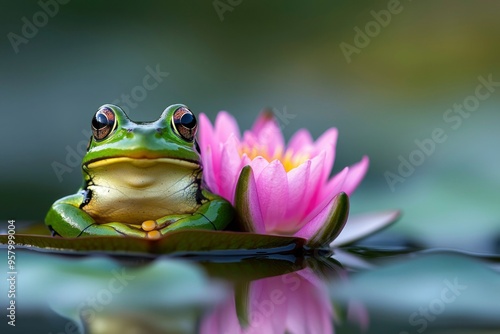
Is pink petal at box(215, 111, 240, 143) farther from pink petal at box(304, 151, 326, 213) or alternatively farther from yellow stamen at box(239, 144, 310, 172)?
pink petal at box(304, 151, 326, 213)

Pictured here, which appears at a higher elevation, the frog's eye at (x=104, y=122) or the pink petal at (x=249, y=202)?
the frog's eye at (x=104, y=122)

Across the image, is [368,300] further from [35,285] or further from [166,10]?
[166,10]

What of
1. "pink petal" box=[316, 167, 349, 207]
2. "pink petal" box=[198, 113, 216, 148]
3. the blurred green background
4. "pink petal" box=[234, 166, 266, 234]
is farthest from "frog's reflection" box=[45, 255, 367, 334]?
the blurred green background

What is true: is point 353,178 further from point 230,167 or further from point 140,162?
point 140,162

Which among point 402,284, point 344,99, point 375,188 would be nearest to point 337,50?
point 344,99

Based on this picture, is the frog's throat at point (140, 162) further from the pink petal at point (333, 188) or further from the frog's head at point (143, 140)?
the pink petal at point (333, 188)

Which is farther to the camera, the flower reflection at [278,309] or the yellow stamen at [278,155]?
the yellow stamen at [278,155]

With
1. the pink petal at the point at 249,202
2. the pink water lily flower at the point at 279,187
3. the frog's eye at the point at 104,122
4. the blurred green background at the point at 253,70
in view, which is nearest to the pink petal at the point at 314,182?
the pink water lily flower at the point at 279,187

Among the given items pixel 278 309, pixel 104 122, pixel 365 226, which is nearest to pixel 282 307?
pixel 278 309
